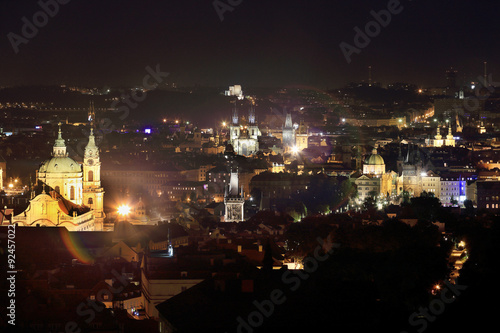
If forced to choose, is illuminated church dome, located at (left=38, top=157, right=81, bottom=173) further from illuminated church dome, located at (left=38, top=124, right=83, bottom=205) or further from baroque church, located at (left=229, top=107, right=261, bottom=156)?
baroque church, located at (left=229, top=107, right=261, bottom=156)

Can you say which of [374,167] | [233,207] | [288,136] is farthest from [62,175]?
[288,136]

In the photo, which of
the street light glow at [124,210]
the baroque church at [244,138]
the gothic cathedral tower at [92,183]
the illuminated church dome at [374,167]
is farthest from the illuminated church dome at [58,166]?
the baroque church at [244,138]

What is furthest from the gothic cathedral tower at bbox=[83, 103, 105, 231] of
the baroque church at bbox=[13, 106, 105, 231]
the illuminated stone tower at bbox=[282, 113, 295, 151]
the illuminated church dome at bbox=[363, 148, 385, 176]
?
the illuminated stone tower at bbox=[282, 113, 295, 151]

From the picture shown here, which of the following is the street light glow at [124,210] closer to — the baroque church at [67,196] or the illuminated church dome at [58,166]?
the baroque church at [67,196]

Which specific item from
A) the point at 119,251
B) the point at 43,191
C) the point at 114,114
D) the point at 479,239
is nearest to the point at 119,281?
the point at 119,251

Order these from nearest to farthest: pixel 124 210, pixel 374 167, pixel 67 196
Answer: pixel 67 196, pixel 124 210, pixel 374 167

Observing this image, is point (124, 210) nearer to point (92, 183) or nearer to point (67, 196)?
point (92, 183)

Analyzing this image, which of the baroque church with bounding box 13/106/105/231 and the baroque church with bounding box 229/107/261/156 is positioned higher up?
the baroque church with bounding box 229/107/261/156

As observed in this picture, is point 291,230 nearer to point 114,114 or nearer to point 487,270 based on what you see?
point 487,270

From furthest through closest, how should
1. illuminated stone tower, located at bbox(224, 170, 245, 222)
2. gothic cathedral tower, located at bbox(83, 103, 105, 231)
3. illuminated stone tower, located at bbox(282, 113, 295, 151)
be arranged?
1. illuminated stone tower, located at bbox(282, 113, 295, 151)
2. illuminated stone tower, located at bbox(224, 170, 245, 222)
3. gothic cathedral tower, located at bbox(83, 103, 105, 231)
